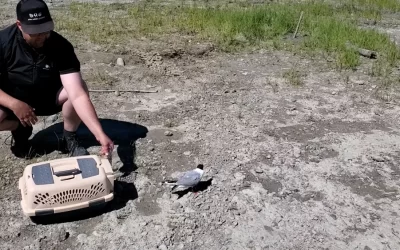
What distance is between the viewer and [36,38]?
274cm

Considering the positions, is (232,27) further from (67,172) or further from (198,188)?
(67,172)

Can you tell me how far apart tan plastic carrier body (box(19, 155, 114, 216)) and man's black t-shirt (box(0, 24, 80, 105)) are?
0.64 m

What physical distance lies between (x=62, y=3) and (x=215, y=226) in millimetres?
5536

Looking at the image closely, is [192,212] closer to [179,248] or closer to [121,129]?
[179,248]

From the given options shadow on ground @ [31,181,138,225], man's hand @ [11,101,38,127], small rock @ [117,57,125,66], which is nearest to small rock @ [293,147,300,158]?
shadow on ground @ [31,181,138,225]

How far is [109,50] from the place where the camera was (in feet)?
17.1

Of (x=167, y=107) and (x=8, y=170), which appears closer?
(x=8, y=170)

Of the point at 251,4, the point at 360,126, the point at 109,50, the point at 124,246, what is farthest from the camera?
the point at 251,4

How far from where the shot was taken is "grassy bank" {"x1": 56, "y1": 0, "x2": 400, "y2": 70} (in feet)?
18.3

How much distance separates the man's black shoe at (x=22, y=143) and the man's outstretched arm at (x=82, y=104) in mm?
476

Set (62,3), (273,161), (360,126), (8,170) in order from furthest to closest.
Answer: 1. (62,3)
2. (360,126)
3. (273,161)
4. (8,170)

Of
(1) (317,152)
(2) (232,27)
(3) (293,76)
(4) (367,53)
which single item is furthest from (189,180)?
(2) (232,27)

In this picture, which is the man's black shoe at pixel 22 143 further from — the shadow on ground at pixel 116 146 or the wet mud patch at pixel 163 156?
the wet mud patch at pixel 163 156

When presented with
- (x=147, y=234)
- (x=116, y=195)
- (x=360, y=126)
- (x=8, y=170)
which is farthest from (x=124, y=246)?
(x=360, y=126)
